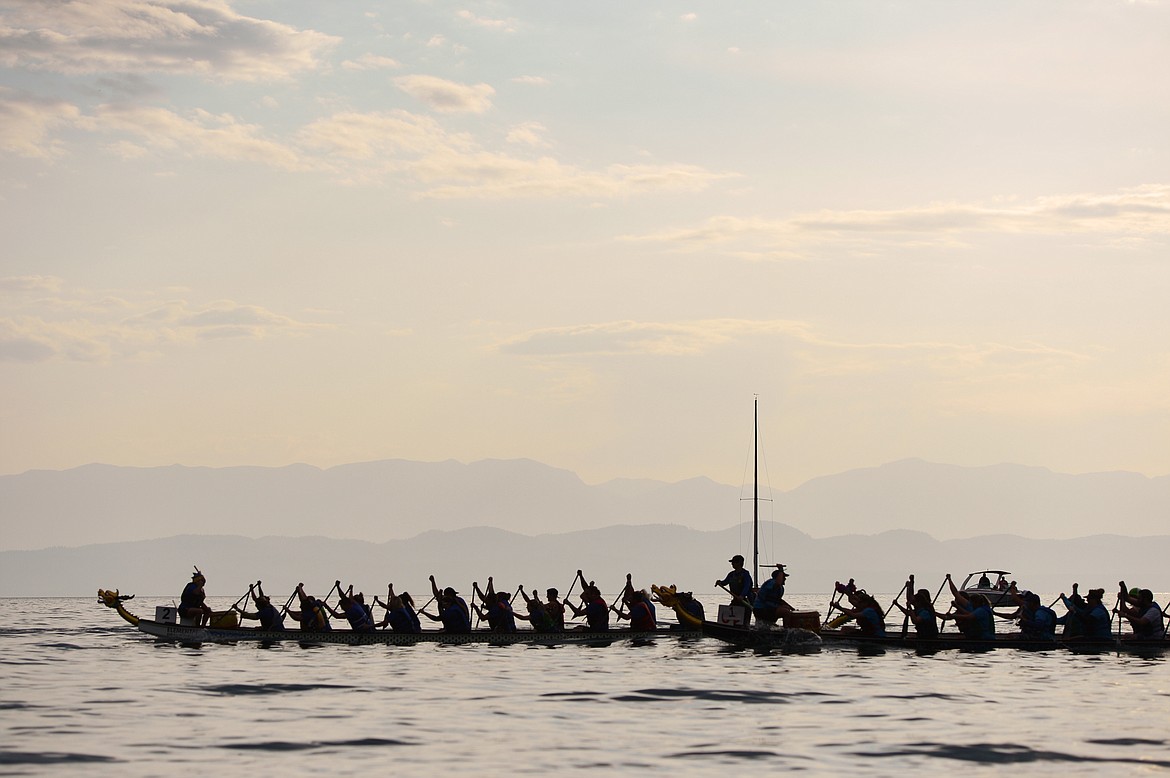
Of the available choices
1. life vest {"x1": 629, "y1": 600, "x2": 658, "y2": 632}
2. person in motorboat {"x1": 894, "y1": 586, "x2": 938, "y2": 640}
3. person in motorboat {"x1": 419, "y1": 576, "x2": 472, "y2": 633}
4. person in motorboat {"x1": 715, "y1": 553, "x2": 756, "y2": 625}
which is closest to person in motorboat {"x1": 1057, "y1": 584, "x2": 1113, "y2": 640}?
person in motorboat {"x1": 894, "y1": 586, "x2": 938, "y2": 640}

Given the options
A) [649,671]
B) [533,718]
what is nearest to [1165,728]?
[533,718]

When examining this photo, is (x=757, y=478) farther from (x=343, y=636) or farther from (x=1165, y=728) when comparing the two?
(x=1165, y=728)

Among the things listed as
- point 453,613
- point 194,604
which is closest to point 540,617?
point 453,613

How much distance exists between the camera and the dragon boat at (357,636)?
43719 mm

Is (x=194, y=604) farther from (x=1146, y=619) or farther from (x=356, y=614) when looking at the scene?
(x=1146, y=619)

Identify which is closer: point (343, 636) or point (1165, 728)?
point (1165, 728)

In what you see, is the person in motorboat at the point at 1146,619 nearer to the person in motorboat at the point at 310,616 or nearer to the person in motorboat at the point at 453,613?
the person in motorboat at the point at 453,613

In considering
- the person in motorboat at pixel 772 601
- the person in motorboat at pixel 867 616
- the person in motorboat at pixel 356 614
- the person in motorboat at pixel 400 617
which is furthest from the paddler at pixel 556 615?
the person in motorboat at pixel 867 616

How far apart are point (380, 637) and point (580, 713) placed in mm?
19615

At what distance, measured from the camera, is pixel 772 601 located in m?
41.0

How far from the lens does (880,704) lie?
90.3 feet

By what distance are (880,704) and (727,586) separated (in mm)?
16955

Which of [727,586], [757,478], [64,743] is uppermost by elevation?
[757,478]

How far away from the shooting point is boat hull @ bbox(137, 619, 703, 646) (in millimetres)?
43688
